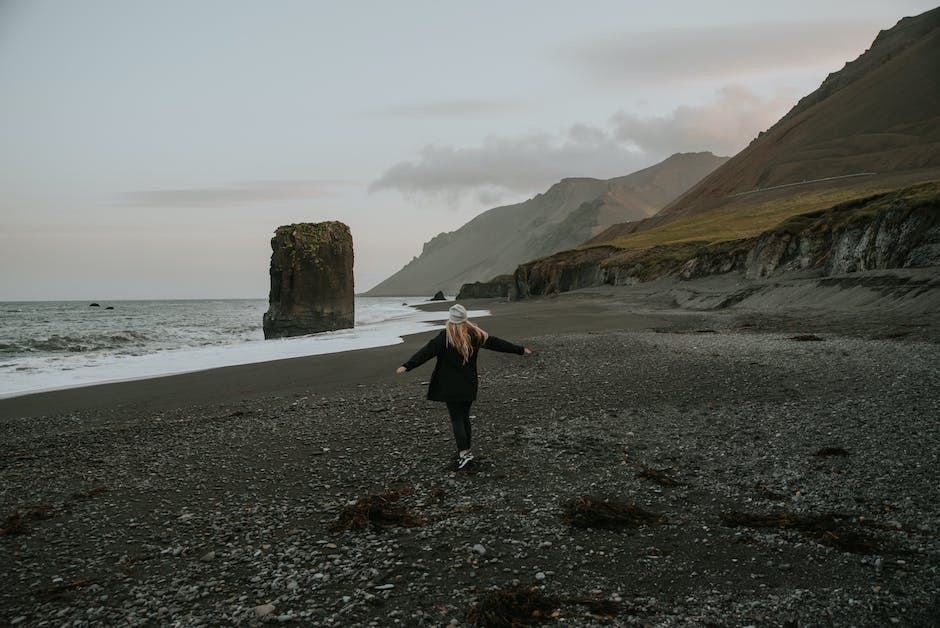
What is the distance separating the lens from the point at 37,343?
31.6 meters

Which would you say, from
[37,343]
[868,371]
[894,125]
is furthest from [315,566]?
[894,125]

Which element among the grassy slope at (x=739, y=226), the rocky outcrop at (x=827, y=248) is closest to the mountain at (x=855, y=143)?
the grassy slope at (x=739, y=226)

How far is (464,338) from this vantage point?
841 centimetres

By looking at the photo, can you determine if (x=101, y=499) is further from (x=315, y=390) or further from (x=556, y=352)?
(x=556, y=352)

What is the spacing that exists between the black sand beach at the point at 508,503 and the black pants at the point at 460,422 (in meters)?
0.39

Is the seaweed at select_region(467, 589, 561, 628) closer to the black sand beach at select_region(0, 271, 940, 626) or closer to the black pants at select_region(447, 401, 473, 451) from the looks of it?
the black sand beach at select_region(0, 271, 940, 626)

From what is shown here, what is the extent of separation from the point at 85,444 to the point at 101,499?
3.46 m

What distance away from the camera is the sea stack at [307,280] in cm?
3778

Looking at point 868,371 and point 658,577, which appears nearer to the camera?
point 658,577

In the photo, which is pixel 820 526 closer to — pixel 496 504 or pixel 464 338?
pixel 496 504

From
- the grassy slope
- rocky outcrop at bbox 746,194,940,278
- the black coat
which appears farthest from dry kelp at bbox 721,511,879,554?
the grassy slope

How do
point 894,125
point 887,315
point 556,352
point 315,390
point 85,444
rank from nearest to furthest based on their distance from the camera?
point 85,444
point 315,390
point 556,352
point 887,315
point 894,125

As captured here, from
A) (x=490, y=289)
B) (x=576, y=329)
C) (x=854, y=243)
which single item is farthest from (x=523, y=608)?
(x=490, y=289)

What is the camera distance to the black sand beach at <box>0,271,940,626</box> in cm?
475
